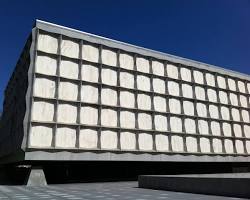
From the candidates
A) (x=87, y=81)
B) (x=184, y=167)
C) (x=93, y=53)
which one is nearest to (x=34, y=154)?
(x=87, y=81)

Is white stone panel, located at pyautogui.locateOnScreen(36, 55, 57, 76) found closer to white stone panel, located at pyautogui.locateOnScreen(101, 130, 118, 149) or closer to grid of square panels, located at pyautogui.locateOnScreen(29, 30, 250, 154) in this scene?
grid of square panels, located at pyautogui.locateOnScreen(29, 30, 250, 154)

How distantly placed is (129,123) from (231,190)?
18.7 m

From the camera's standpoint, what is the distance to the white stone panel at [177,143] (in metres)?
35.4

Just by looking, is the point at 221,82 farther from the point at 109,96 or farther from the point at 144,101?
the point at 109,96

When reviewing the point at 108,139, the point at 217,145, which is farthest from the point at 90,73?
the point at 217,145

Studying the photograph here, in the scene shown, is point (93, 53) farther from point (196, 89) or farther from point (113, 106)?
point (196, 89)

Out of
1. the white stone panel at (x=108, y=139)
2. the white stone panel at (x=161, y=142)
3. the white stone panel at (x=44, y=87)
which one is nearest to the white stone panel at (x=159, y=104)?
the white stone panel at (x=161, y=142)

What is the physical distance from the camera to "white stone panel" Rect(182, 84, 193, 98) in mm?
38500

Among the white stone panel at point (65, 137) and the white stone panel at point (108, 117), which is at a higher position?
the white stone panel at point (108, 117)

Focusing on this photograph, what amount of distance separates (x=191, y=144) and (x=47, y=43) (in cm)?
2126

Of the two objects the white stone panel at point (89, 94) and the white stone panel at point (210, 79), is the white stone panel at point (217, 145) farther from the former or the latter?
the white stone panel at point (89, 94)

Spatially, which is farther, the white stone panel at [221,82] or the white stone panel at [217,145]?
the white stone panel at [221,82]

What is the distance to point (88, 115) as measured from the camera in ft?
99.0

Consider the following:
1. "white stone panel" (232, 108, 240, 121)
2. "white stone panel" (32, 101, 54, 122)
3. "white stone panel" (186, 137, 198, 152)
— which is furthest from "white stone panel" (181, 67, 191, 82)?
"white stone panel" (32, 101, 54, 122)
